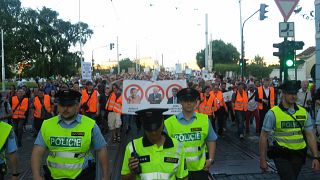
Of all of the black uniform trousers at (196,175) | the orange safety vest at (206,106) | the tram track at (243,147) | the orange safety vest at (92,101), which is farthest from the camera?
the orange safety vest at (92,101)

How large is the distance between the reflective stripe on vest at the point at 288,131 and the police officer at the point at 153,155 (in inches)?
91.3

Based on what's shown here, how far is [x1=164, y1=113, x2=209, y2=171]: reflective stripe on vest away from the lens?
4.79m

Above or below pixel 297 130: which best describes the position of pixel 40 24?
above

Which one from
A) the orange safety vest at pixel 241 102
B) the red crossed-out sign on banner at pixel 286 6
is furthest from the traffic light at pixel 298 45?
the orange safety vest at pixel 241 102

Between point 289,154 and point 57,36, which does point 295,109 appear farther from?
point 57,36

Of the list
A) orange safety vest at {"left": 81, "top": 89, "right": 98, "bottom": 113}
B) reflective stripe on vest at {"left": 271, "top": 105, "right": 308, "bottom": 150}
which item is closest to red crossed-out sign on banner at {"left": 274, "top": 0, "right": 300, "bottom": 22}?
reflective stripe on vest at {"left": 271, "top": 105, "right": 308, "bottom": 150}

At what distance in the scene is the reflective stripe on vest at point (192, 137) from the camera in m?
4.79

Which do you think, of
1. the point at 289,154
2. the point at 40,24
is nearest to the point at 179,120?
the point at 289,154

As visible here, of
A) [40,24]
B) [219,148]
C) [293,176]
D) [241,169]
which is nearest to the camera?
[293,176]

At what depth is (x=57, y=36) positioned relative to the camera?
63.3 metres

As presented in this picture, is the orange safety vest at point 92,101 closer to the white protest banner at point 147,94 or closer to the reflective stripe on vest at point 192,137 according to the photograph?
the white protest banner at point 147,94

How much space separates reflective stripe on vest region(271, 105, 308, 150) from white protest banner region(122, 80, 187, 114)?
6184 millimetres

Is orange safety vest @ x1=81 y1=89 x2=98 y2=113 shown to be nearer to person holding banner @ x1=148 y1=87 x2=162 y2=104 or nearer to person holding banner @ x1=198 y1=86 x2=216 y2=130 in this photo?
person holding banner @ x1=148 y1=87 x2=162 y2=104

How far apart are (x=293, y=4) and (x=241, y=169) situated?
392cm
